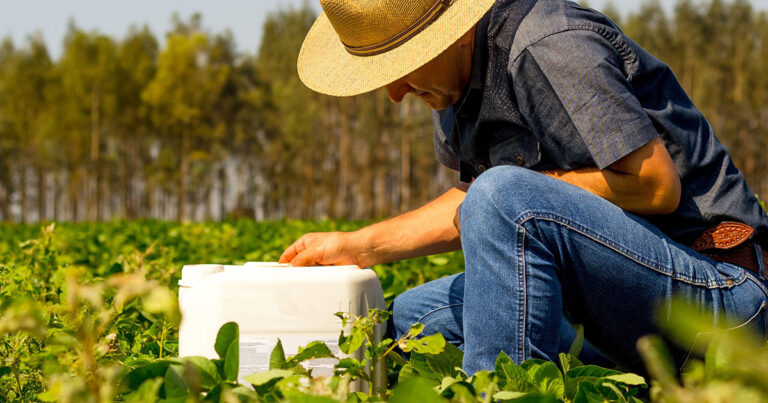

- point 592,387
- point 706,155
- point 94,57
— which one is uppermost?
point 94,57

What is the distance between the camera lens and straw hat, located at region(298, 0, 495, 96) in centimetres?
201

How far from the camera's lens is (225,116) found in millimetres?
37375

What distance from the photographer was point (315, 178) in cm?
4250

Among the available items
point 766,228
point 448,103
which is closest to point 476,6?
point 448,103

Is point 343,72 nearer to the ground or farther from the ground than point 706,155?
farther from the ground

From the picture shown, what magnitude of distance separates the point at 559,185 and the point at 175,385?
1139 mm

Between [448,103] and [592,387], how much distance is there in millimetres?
1210

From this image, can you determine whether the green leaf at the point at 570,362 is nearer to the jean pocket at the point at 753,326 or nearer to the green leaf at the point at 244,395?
the jean pocket at the point at 753,326

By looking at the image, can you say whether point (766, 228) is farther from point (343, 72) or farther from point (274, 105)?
point (274, 105)

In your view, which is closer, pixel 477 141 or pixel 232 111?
pixel 477 141

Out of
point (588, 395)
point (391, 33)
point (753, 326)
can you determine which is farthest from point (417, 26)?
point (753, 326)

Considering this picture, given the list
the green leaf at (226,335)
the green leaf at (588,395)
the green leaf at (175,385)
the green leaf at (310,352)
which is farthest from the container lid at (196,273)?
the green leaf at (588,395)

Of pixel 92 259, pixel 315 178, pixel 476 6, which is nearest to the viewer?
pixel 476 6

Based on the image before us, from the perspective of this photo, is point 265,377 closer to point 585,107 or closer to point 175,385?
point 175,385
